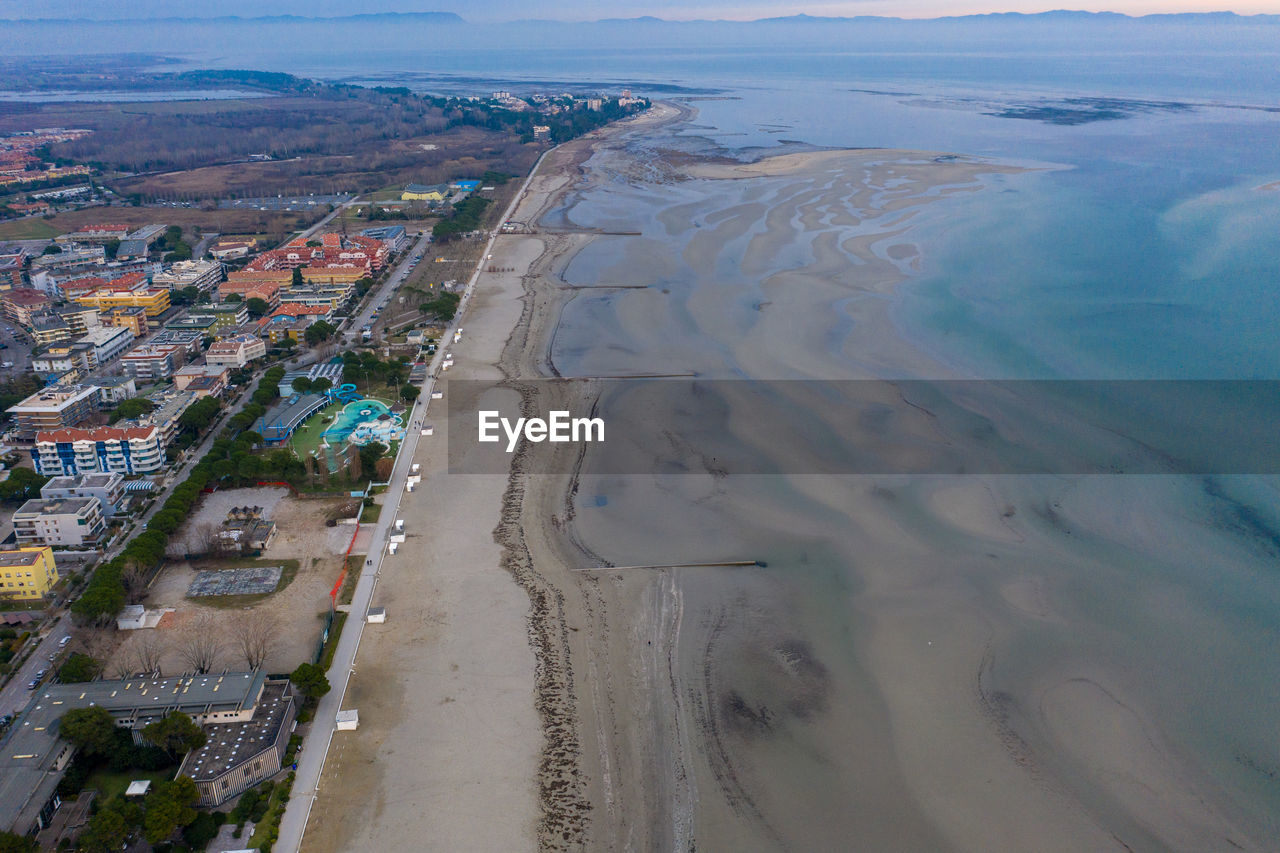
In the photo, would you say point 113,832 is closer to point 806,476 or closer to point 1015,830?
point 1015,830

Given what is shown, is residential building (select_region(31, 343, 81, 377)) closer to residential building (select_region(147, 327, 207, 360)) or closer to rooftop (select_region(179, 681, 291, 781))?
residential building (select_region(147, 327, 207, 360))

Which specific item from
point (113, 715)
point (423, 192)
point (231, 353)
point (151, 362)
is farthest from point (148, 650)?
point (423, 192)

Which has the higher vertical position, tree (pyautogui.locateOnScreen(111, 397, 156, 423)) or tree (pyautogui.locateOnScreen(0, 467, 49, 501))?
tree (pyautogui.locateOnScreen(111, 397, 156, 423))

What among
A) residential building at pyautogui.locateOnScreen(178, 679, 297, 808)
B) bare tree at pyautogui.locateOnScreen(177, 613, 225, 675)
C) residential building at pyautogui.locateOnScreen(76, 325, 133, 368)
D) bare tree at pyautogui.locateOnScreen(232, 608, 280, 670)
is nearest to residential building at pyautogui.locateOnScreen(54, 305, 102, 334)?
residential building at pyautogui.locateOnScreen(76, 325, 133, 368)

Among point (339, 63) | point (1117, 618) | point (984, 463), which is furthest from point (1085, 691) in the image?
point (339, 63)

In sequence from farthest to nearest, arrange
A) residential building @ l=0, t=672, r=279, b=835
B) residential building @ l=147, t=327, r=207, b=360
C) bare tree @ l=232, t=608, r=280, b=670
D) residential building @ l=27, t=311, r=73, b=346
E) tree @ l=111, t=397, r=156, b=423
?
residential building @ l=27, t=311, r=73, b=346
residential building @ l=147, t=327, r=207, b=360
tree @ l=111, t=397, r=156, b=423
bare tree @ l=232, t=608, r=280, b=670
residential building @ l=0, t=672, r=279, b=835

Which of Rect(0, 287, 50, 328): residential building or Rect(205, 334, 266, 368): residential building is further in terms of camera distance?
Rect(0, 287, 50, 328): residential building

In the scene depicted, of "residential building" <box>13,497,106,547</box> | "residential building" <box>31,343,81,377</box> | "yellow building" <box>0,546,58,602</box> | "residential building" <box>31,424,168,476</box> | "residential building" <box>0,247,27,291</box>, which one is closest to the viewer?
"yellow building" <box>0,546,58,602</box>
